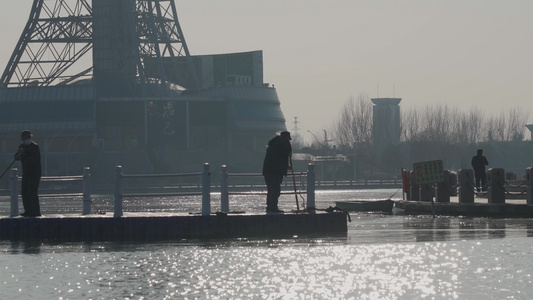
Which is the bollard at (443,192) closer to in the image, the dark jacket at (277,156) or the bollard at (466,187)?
the bollard at (466,187)

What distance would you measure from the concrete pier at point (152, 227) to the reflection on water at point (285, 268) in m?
0.77

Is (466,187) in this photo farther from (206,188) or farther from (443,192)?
(206,188)

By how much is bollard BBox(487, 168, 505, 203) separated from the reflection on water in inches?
390

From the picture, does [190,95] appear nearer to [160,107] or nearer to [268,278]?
[160,107]

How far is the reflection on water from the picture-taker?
2123 cm

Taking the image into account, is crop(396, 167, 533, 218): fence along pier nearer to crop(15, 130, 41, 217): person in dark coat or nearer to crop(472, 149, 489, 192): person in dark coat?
crop(472, 149, 489, 192): person in dark coat

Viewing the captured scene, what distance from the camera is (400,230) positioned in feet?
112

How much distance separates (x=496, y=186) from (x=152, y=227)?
15047 mm

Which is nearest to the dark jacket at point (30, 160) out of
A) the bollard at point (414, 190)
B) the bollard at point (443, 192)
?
the bollard at point (443, 192)

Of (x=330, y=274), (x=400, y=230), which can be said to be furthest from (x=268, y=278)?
(x=400, y=230)

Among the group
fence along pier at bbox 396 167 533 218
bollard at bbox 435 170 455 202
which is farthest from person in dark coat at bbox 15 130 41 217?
bollard at bbox 435 170 455 202

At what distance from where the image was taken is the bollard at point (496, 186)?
140 feet

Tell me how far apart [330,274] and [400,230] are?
36.0 feet

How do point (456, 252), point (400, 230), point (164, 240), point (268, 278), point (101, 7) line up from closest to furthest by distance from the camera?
point (268, 278)
point (456, 252)
point (164, 240)
point (400, 230)
point (101, 7)
